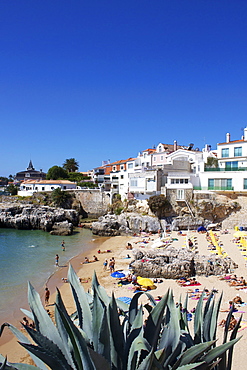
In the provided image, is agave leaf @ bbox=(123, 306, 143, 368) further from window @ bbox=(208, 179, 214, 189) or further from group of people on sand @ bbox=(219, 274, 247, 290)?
window @ bbox=(208, 179, 214, 189)

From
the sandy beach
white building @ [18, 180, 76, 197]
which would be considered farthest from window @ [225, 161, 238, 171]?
white building @ [18, 180, 76, 197]

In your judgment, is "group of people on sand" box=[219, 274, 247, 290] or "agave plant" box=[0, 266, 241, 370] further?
"group of people on sand" box=[219, 274, 247, 290]

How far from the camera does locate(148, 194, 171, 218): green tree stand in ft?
123

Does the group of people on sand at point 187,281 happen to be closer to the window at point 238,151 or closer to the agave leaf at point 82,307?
the agave leaf at point 82,307

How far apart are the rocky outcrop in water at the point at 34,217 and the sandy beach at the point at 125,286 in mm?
12433

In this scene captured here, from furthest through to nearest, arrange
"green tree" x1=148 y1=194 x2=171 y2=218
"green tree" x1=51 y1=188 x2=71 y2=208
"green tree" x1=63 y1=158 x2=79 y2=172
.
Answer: "green tree" x1=63 y1=158 x2=79 y2=172
"green tree" x1=51 y1=188 x2=71 y2=208
"green tree" x1=148 y1=194 x2=171 y2=218

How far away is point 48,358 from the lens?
149 inches

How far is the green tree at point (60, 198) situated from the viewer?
174ft

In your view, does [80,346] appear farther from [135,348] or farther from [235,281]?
[235,281]

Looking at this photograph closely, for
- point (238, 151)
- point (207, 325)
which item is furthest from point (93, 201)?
point (207, 325)

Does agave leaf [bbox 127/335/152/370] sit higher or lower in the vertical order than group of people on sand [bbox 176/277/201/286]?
higher

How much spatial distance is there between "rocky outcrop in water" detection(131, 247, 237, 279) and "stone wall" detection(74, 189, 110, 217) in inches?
1359

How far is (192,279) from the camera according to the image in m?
18.0

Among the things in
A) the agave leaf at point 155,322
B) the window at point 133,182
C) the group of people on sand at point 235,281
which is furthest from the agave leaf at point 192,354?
the window at point 133,182
